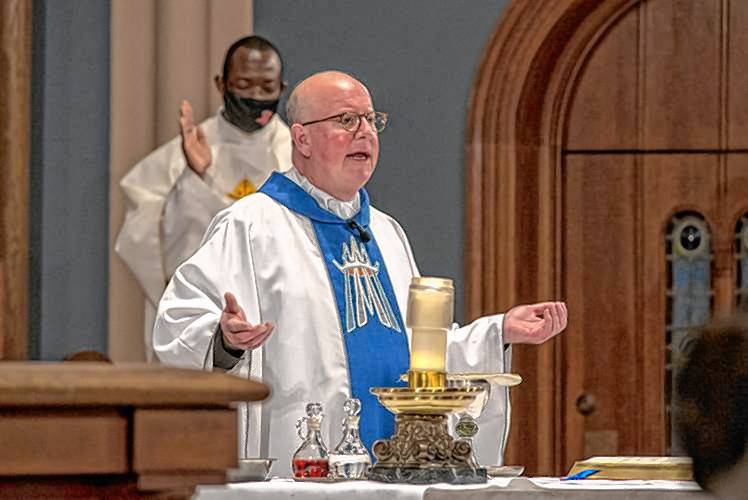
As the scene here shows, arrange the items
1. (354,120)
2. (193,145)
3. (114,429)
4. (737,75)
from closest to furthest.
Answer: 1. (114,429)
2. (354,120)
3. (193,145)
4. (737,75)

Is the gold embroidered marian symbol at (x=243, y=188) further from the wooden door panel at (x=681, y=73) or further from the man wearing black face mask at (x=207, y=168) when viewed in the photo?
the wooden door panel at (x=681, y=73)

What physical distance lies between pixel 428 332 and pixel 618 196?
11.3 feet

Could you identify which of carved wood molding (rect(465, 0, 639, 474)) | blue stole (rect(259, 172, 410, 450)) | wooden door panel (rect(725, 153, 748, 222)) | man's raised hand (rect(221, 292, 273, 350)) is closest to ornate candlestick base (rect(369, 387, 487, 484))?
man's raised hand (rect(221, 292, 273, 350))

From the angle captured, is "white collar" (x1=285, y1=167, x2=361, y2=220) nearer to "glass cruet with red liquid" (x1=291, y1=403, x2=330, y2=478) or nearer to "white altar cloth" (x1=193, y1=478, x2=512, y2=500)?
"glass cruet with red liquid" (x1=291, y1=403, x2=330, y2=478)

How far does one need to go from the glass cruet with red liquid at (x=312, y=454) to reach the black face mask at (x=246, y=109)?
105 inches

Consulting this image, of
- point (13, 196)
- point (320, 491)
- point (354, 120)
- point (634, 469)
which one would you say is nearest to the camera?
point (320, 491)

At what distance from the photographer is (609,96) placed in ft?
20.6

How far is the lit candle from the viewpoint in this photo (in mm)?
2932

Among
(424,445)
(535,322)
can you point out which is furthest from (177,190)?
(424,445)

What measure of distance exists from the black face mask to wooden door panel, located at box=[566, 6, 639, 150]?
4.05ft

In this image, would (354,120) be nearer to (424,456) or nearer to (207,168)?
(424,456)

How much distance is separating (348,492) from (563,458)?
3.60 m

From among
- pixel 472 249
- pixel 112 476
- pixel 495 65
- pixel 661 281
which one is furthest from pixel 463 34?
pixel 112 476

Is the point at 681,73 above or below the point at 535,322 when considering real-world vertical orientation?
above
